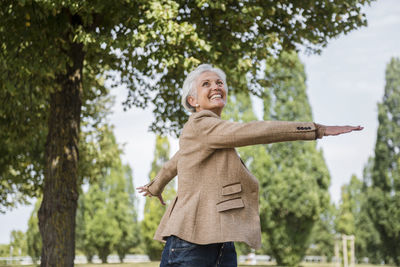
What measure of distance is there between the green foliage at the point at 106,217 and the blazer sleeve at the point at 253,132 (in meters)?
39.4

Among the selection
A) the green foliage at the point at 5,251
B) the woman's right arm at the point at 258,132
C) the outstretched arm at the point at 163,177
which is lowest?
the green foliage at the point at 5,251

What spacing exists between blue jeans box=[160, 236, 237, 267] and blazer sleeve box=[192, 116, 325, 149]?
690 mm

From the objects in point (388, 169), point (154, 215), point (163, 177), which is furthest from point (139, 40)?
point (388, 169)

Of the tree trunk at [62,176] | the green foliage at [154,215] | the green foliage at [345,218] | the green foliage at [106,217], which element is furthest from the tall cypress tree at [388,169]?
the tree trunk at [62,176]

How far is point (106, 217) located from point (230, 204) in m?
41.6

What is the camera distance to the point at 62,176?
35.5 feet

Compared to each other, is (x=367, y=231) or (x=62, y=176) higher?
(x=62, y=176)

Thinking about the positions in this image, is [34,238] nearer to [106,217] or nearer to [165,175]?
[106,217]

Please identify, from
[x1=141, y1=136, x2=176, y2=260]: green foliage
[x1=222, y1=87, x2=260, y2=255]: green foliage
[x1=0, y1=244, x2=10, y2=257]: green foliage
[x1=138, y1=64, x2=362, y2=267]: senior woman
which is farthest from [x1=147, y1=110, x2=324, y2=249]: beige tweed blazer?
[x1=0, y1=244, x2=10, y2=257]: green foliage

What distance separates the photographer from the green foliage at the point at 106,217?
4328 centimetres

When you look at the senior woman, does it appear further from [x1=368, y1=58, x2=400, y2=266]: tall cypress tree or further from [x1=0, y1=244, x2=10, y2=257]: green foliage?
[x1=0, y1=244, x2=10, y2=257]: green foliage

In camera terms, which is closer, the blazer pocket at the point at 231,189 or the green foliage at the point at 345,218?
the blazer pocket at the point at 231,189

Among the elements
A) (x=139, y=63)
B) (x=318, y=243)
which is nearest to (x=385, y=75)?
(x=318, y=243)

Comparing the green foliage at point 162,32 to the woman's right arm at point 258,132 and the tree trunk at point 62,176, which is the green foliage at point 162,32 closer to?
the tree trunk at point 62,176
